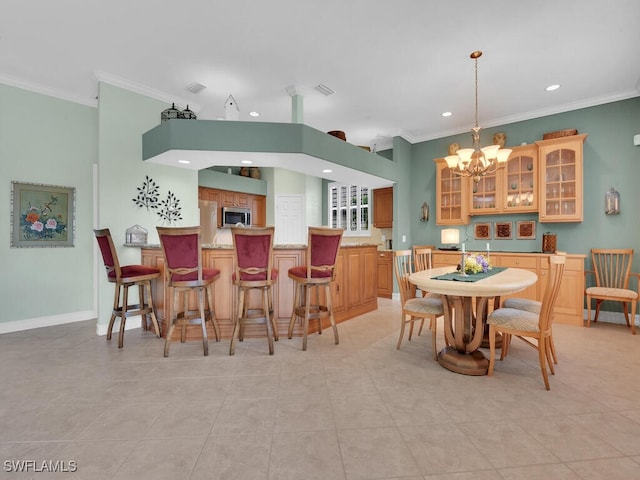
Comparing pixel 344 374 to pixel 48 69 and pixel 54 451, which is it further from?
pixel 48 69

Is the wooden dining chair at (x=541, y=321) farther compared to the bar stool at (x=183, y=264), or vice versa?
the bar stool at (x=183, y=264)

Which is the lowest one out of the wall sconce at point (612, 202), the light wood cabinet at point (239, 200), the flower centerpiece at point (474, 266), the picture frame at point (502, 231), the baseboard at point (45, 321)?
the baseboard at point (45, 321)

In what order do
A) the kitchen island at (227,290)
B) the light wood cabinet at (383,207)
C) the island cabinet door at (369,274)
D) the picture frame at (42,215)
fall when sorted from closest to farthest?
the kitchen island at (227,290), the picture frame at (42,215), the island cabinet door at (369,274), the light wood cabinet at (383,207)

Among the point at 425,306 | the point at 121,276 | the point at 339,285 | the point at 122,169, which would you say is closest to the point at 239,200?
the point at 122,169

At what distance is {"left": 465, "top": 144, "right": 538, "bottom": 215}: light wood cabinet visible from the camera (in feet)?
14.8

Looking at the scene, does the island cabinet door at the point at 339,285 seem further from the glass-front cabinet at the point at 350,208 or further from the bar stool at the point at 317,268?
the glass-front cabinet at the point at 350,208

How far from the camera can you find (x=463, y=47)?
3062 mm

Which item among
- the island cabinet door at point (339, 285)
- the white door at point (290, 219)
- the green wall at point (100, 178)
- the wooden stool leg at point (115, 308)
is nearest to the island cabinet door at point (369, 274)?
the island cabinet door at point (339, 285)

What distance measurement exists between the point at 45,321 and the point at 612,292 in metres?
7.02

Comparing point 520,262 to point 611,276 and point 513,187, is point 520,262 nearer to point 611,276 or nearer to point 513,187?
point 611,276

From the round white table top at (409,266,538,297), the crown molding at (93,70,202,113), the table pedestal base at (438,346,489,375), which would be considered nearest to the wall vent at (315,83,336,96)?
the crown molding at (93,70,202,113)

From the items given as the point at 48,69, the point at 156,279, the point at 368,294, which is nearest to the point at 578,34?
the point at 368,294

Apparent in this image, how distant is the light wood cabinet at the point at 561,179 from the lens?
4.14 meters

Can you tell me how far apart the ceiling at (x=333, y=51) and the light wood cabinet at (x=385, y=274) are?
266 cm
